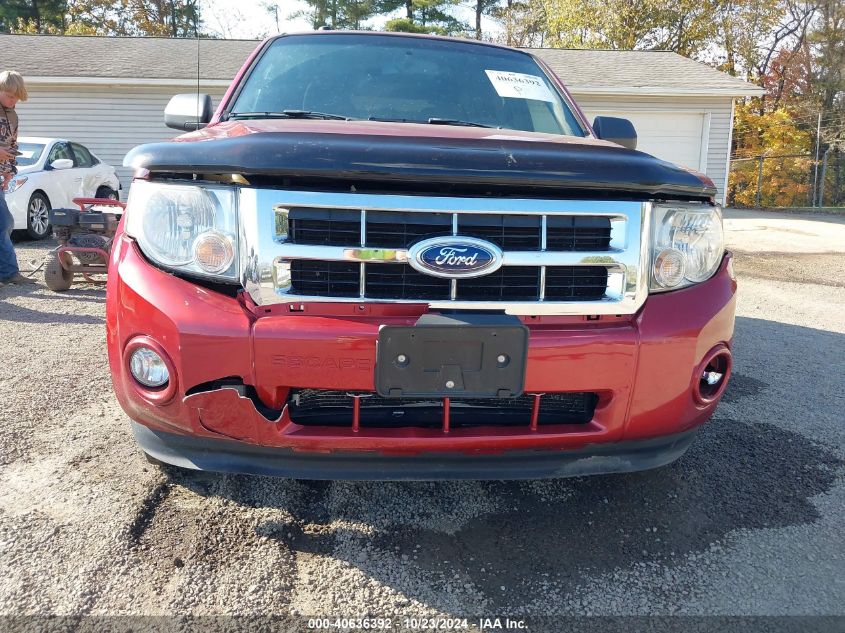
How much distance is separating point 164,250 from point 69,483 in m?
1.18

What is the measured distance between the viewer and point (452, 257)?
5.95ft

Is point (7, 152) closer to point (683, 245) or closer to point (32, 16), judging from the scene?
point (683, 245)

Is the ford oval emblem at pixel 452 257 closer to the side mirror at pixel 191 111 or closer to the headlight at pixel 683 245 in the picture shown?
the headlight at pixel 683 245

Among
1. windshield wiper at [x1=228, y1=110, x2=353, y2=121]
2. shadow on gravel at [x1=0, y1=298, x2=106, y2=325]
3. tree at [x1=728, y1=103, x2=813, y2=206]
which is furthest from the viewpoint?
tree at [x1=728, y1=103, x2=813, y2=206]

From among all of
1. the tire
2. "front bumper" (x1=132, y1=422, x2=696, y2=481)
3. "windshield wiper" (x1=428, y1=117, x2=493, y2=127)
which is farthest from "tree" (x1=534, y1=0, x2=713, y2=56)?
"front bumper" (x1=132, y1=422, x2=696, y2=481)

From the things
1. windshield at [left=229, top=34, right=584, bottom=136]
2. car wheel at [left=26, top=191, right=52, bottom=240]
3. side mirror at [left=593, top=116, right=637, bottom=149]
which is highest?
windshield at [left=229, top=34, right=584, bottom=136]

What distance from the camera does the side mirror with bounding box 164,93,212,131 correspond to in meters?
3.14

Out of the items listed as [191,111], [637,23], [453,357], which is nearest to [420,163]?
[453,357]

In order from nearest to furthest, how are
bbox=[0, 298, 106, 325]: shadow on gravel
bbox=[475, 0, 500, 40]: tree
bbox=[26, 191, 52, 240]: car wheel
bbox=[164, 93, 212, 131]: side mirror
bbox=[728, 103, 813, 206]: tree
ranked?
1. bbox=[164, 93, 212, 131]: side mirror
2. bbox=[0, 298, 106, 325]: shadow on gravel
3. bbox=[26, 191, 52, 240]: car wheel
4. bbox=[728, 103, 813, 206]: tree
5. bbox=[475, 0, 500, 40]: tree

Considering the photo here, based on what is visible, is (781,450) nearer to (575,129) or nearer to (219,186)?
(575,129)

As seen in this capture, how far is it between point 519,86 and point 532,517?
2.19 meters

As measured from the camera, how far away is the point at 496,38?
108 feet

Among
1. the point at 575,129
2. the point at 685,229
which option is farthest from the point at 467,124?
the point at 685,229

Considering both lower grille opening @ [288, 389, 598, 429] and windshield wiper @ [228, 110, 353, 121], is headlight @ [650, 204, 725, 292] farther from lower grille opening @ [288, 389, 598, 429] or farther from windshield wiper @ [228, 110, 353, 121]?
windshield wiper @ [228, 110, 353, 121]
